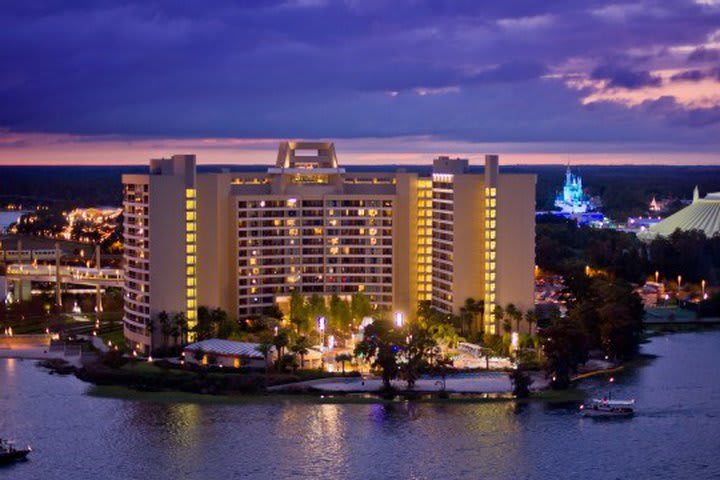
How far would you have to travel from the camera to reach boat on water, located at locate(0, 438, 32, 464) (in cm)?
2950

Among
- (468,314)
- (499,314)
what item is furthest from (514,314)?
(468,314)

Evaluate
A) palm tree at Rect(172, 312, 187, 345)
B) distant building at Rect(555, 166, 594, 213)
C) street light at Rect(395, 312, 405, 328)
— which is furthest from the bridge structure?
distant building at Rect(555, 166, 594, 213)

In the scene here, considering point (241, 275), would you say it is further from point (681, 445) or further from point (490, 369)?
point (681, 445)

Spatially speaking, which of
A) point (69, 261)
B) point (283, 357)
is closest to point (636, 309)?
point (283, 357)

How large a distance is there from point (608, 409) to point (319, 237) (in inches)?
625

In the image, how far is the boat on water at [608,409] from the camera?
3378cm

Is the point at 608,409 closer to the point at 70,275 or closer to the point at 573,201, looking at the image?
the point at 70,275

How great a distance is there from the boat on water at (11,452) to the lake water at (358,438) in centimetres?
31

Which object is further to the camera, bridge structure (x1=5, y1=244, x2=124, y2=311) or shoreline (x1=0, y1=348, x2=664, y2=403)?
bridge structure (x1=5, y1=244, x2=124, y2=311)

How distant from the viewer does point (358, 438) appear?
103 ft

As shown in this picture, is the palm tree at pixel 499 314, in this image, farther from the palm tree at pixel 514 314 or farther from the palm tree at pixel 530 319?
the palm tree at pixel 530 319

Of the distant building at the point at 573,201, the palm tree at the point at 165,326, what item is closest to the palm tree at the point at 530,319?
the palm tree at the point at 165,326

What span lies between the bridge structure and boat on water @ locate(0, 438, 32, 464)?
21.8 metres

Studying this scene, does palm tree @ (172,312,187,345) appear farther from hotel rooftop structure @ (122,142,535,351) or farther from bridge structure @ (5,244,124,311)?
bridge structure @ (5,244,124,311)
